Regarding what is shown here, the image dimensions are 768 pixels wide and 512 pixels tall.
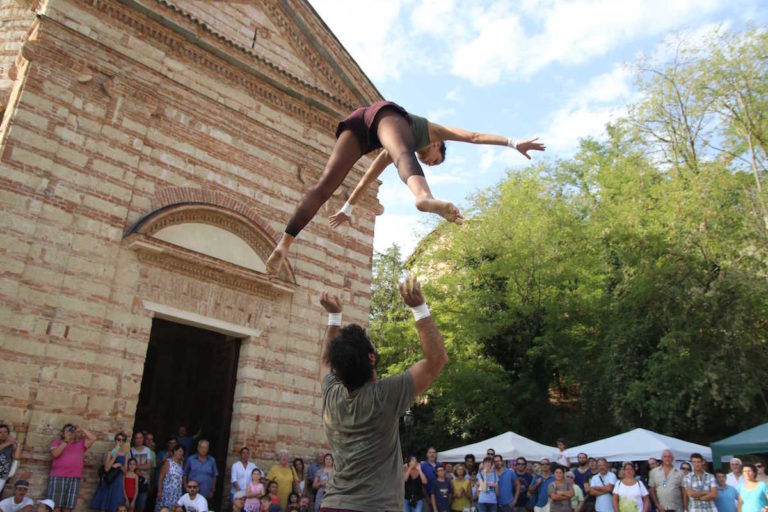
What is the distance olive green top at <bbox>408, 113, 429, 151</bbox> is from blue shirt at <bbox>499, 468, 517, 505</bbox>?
882 centimetres

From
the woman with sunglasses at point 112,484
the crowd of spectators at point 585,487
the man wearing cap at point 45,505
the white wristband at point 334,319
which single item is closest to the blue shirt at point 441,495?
the crowd of spectators at point 585,487

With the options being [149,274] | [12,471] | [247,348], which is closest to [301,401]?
[247,348]

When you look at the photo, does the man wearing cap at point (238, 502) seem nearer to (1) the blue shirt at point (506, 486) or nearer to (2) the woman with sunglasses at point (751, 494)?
(1) the blue shirt at point (506, 486)

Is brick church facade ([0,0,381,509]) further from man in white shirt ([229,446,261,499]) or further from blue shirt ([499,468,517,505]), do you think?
blue shirt ([499,468,517,505])

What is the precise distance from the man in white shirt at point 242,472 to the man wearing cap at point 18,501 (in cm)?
312

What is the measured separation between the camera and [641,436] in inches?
506

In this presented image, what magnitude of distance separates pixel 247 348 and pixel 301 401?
1497 millimetres

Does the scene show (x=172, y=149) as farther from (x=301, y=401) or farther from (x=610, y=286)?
(x=610, y=286)

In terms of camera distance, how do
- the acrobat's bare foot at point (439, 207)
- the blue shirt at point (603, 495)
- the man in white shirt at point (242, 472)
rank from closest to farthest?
the acrobat's bare foot at point (439, 207), the man in white shirt at point (242, 472), the blue shirt at point (603, 495)

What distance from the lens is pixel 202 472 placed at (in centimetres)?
1001

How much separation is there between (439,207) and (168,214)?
27.1 ft

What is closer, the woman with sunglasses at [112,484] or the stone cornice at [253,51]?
the woman with sunglasses at [112,484]

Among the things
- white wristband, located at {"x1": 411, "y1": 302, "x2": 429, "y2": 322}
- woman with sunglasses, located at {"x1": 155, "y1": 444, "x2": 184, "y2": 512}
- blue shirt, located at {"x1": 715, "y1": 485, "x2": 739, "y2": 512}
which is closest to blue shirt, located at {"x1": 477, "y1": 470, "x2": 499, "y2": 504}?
blue shirt, located at {"x1": 715, "y1": 485, "x2": 739, "y2": 512}

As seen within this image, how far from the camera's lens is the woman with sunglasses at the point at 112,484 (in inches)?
351
